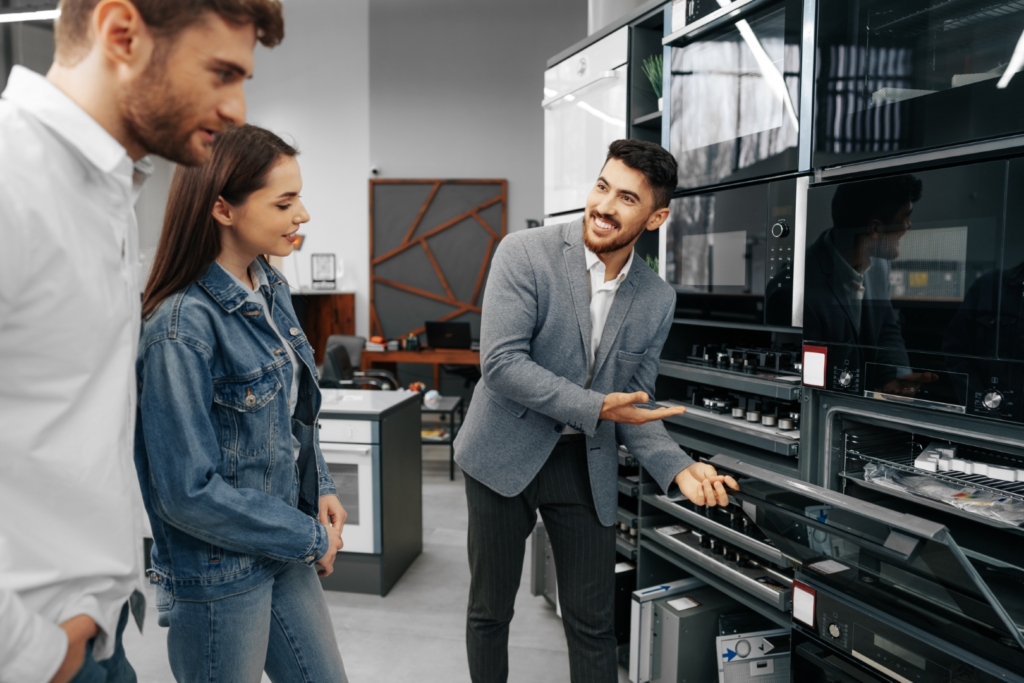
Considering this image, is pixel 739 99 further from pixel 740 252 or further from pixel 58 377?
pixel 58 377

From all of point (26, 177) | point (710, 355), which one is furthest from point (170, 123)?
point (710, 355)

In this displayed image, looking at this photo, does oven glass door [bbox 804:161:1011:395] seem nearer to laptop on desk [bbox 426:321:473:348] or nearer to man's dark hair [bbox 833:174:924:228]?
man's dark hair [bbox 833:174:924:228]

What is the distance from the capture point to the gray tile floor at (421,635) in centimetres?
279

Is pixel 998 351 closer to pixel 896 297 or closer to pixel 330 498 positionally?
pixel 896 297

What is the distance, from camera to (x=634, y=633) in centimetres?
261

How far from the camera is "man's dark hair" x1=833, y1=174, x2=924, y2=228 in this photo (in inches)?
66.1

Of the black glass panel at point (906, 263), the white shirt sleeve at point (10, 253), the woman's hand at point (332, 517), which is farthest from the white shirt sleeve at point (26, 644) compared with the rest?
the black glass panel at point (906, 263)

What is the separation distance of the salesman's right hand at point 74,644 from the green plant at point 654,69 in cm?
258

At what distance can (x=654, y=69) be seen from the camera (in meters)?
2.72

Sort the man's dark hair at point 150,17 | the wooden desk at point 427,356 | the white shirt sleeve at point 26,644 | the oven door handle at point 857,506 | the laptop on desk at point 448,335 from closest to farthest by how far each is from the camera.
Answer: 1. the white shirt sleeve at point 26,644
2. the man's dark hair at point 150,17
3. the oven door handle at point 857,506
4. the wooden desk at point 427,356
5. the laptop on desk at point 448,335

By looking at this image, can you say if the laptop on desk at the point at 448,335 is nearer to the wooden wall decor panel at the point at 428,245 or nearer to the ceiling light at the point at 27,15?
the wooden wall decor panel at the point at 428,245

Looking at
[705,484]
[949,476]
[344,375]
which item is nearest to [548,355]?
[705,484]

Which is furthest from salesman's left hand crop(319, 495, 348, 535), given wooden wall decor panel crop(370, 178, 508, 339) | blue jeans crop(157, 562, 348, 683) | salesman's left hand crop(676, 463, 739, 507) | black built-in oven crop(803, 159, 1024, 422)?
wooden wall decor panel crop(370, 178, 508, 339)

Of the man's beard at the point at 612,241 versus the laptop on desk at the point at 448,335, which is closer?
the man's beard at the point at 612,241
